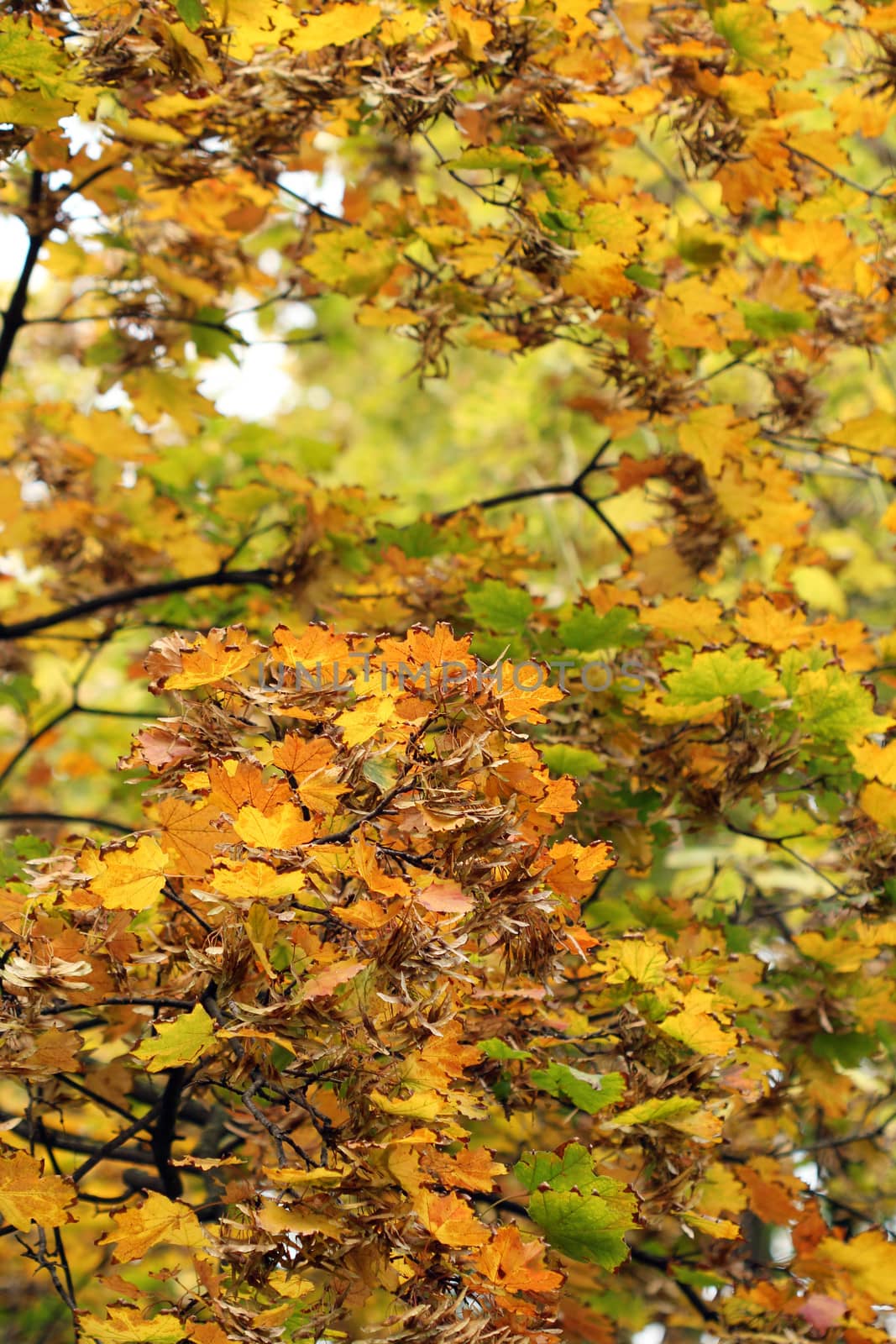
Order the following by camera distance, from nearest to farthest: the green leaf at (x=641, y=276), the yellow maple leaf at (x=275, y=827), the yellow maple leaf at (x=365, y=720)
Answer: the yellow maple leaf at (x=275, y=827)
the yellow maple leaf at (x=365, y=720)
the green leaf at (x=641, y=276)

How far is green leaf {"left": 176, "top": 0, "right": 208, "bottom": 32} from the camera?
192 centimetres

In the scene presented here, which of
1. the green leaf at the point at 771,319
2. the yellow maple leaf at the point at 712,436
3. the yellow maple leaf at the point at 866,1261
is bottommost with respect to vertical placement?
the yellow maple leaf at the point at 866,1261

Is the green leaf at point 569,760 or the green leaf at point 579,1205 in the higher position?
the green leaf at point 569,760

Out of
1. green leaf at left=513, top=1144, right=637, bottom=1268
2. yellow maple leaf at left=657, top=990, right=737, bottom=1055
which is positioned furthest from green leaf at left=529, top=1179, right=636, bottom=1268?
yellow maple leaf at left=657, top=990, right=737, bottom=1055

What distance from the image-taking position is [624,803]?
7.95 feet

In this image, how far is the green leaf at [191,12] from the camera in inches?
75.7

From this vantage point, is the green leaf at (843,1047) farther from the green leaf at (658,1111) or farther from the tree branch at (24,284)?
the tree branch at (24,284)

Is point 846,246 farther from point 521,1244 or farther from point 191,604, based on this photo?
point 521,1244

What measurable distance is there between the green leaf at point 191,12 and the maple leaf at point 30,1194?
170 centimetres

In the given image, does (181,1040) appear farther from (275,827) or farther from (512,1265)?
(512,1265)

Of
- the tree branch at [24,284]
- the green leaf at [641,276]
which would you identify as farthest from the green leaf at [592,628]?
the tree branch at [24,284]

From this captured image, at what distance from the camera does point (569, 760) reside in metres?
2.21

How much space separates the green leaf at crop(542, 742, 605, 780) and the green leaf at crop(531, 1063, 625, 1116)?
58 centimetres

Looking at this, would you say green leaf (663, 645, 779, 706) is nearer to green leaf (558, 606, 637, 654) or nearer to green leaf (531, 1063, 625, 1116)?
green leaf (558, 606, 637, 654)
